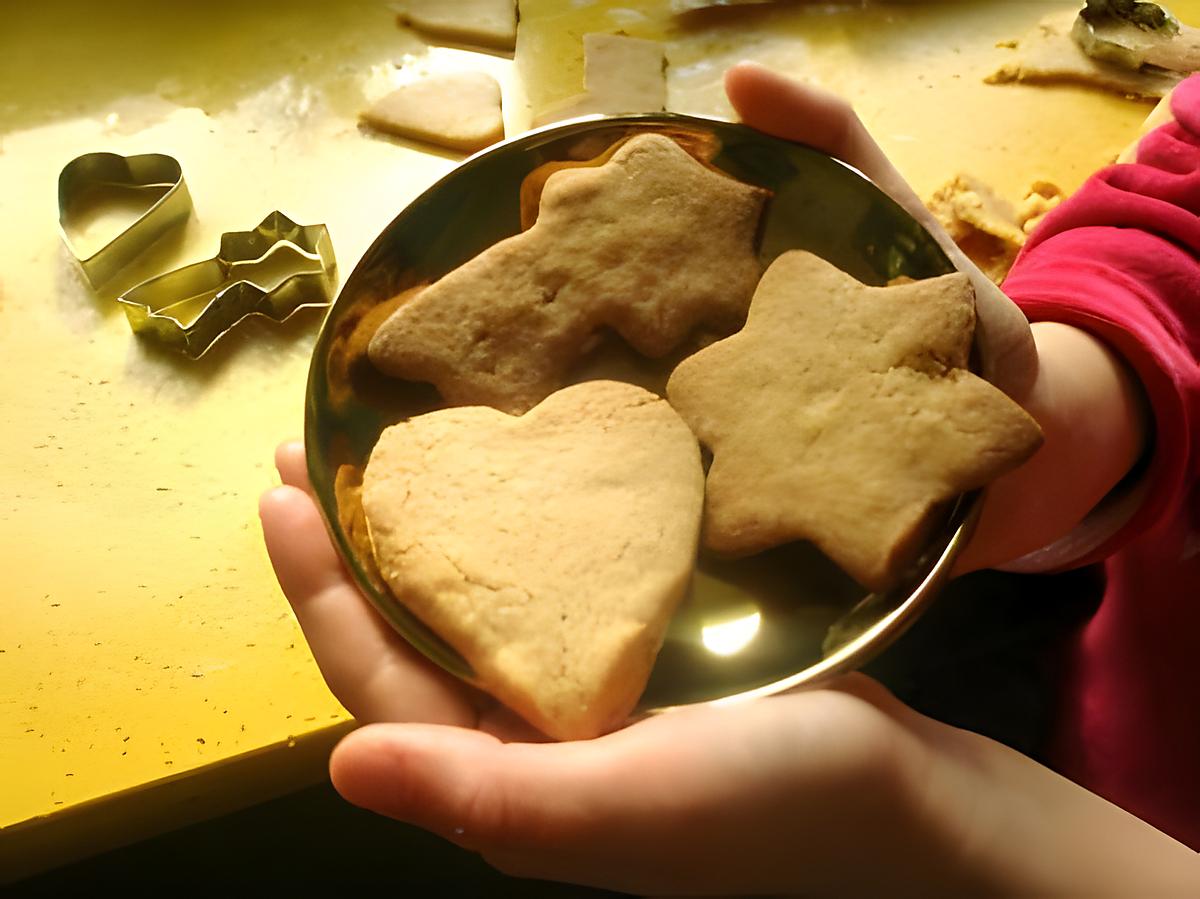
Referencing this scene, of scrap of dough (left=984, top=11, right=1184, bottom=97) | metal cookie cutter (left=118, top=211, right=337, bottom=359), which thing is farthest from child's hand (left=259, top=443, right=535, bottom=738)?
scrap of dough (left=984, top=11, right=1184, bottom=97)

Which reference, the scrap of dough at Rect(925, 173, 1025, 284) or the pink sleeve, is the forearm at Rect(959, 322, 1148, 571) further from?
the scrap of dough at Rect(925, 173, 1025, 284)

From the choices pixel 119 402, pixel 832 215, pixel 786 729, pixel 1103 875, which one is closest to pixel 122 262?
pixel 119 402

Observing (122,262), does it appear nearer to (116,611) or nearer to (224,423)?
(224,423)

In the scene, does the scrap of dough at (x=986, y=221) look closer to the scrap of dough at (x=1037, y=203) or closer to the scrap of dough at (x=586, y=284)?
the scrap of dough at (x=1037, y=203)

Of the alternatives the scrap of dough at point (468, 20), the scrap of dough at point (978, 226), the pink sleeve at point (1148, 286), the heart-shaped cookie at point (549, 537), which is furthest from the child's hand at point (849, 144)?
the scrap of dough at point (468, 20)

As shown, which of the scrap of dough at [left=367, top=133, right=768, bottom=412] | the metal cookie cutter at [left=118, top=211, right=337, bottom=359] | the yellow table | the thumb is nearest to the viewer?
the thumb

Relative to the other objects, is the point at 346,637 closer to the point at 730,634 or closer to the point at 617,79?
the point at 730,634

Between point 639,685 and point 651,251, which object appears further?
point 651,251
